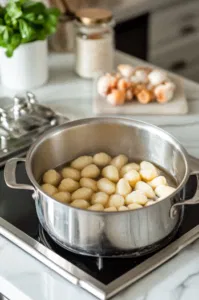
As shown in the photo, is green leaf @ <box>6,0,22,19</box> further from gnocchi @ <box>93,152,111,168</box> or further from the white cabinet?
the white cabinet

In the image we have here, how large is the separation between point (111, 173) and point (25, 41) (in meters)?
0.45

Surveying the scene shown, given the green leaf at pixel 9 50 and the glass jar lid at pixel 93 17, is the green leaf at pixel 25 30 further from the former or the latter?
the glass jar lid at pixel 93 17

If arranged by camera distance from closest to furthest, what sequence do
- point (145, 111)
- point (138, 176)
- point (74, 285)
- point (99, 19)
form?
point (74, 285) → point (138, 176) → point (145, 111) → point (99, 19)

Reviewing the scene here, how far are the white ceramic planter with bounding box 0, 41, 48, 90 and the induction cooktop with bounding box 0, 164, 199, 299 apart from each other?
0.45m

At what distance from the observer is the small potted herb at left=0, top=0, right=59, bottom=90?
4.83 ft

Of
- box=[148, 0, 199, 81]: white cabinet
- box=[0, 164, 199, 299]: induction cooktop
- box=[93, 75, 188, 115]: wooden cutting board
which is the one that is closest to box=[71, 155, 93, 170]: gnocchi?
box=[0, 164, 199, 299]: induction cooktop

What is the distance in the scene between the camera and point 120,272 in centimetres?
103

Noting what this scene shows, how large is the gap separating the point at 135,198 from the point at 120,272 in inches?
4.9

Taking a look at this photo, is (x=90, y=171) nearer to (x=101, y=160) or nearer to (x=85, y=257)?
(x=101, y=160)

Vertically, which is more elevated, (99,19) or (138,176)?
(99,19)

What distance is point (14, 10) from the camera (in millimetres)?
1467

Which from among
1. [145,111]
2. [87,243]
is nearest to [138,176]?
[87,243]

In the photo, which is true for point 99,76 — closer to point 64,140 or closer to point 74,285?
point 64,140

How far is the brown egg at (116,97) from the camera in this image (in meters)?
1.48
